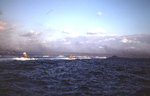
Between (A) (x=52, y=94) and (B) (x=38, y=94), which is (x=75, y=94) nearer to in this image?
(A) (x=52, y=94)

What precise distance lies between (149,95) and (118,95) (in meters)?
3.29

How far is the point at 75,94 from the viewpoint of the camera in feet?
36.7

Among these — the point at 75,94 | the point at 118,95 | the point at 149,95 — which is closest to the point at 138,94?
the point at 149,95

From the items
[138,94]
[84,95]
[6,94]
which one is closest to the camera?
[6,94]

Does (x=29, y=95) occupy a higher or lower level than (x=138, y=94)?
higher

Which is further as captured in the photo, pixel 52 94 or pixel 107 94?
pixel 107 94

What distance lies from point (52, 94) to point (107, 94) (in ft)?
16.4

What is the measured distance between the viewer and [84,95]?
10969 millimetres

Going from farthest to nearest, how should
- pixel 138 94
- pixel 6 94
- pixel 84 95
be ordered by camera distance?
pixel 138 94 → pixel 84 95 → pixel 6 94

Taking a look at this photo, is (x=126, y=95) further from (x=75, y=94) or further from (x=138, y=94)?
(x=75, y=94)

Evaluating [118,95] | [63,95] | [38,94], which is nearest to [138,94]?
[118,95]

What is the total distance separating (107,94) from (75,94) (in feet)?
9.73

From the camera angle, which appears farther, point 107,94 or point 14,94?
point 107,94

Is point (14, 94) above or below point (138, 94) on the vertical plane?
above
